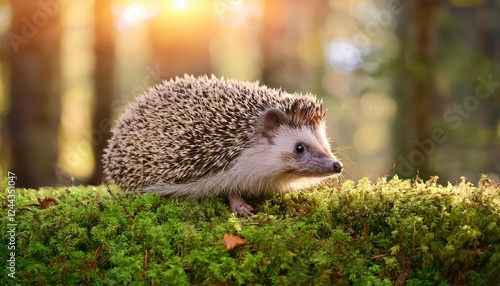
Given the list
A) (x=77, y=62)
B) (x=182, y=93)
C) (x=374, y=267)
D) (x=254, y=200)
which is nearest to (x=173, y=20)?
(x=182, y=93)

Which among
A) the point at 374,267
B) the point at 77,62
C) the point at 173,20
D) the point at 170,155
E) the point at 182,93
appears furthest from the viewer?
the point at 77,62

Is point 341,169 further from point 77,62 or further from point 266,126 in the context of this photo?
point 77,62

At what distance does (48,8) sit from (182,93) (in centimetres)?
823

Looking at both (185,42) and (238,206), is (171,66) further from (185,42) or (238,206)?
(238,206)

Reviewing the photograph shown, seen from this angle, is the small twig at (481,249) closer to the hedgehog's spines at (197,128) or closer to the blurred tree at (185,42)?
the hedgehog's spines at (197,128)

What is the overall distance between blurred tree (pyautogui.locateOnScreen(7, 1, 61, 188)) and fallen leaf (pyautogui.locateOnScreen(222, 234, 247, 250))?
9984 millimetres

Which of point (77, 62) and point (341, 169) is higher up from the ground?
point (77, 62)

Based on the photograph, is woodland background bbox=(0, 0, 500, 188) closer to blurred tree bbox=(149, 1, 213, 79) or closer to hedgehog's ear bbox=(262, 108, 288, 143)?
blurred tree bbox=(149, 1, 213, 79)

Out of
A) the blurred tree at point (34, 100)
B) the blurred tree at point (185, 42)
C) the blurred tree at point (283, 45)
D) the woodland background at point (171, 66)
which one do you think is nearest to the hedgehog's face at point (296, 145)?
the woodland background at point (171, 66)

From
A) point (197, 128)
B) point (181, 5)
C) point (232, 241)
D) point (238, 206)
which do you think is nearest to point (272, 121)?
point (197, 128)

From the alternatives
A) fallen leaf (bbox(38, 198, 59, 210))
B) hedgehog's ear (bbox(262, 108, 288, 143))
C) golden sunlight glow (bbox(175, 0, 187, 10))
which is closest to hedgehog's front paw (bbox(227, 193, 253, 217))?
hedgehog's ear (bbox(262, 108, 288, 143))

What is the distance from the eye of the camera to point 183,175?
21.0 ft

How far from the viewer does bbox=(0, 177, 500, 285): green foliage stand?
15.0ft

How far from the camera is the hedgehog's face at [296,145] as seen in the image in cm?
636
